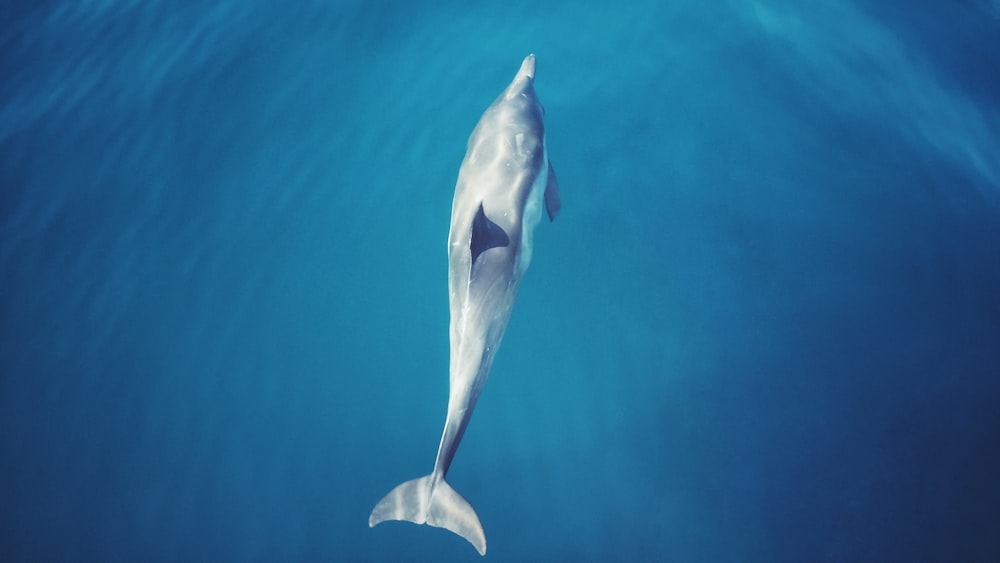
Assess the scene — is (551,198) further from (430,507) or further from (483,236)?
(430,507)

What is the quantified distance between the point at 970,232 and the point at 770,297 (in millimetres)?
2877

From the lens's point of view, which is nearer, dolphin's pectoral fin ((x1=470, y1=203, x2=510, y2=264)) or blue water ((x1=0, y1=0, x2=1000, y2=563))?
dolphin's pectoral fin ((x1=470, y1=203, x2=510, y2=264))

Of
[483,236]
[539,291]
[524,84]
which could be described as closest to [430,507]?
[483,236]

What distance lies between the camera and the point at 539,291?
21.9ft

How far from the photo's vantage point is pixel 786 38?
27.6 feet

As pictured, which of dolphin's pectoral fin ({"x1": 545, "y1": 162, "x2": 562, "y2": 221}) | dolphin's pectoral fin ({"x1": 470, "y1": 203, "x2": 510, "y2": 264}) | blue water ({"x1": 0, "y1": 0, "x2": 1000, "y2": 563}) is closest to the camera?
dolphin's pectoral fin ({"x1": 470, "y1": 203, "x2": 510, "y2": 264})

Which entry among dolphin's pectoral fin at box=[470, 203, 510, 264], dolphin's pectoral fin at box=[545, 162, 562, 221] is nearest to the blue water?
dolphin's pectoral fin at box=[545, 162, 562, 221]

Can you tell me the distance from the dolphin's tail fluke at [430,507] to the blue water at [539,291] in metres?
0.92

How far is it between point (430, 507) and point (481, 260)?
7.97 feet

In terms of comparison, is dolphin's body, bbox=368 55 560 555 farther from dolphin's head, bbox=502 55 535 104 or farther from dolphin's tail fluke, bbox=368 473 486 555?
dolphin's head, bbox=502 55 535 104

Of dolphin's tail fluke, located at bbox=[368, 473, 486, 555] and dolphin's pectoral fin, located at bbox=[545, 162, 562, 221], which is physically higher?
dolphin's pectoral fin, located at bbox=[545, 162, 562, 221]

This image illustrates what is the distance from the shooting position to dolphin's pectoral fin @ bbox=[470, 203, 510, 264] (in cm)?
484

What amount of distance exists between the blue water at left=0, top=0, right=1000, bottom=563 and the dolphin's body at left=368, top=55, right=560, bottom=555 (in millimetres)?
936

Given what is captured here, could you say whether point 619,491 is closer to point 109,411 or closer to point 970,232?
point 970,232
